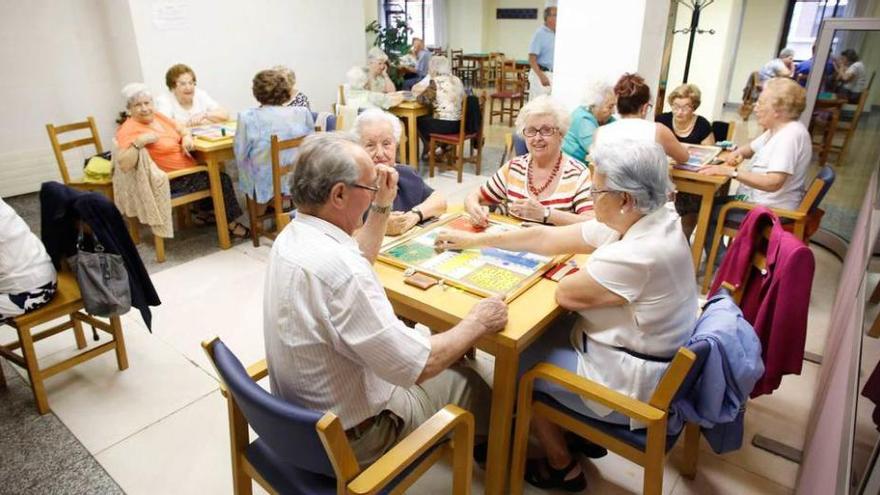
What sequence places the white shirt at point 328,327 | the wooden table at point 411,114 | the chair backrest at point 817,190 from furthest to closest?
the wooden table at point 411,114
the chair backrest at point 817,190
the white shirt at point 328,327

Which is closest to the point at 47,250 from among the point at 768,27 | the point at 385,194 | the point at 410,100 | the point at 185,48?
the point at 385,194

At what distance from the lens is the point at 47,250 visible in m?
2.32

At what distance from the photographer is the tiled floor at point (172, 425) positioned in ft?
6.23

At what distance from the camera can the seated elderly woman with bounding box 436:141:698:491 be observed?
1442 millimetres

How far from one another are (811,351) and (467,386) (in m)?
2.04

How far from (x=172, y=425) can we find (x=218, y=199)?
2011 mm

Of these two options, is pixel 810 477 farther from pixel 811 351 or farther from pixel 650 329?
pixel 811 351

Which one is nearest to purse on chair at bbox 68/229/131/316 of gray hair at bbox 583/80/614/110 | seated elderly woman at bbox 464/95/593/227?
seated elderly woman at bbox 464/95/593/227

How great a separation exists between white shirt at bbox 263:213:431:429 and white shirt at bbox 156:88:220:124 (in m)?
3.54

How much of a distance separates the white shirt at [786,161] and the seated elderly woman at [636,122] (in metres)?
0.42

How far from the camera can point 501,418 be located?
1.61 metres

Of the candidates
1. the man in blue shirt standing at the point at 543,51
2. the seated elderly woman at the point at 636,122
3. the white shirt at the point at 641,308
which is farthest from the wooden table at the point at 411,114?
the white shirt at the point at 641,308

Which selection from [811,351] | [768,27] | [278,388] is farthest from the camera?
[768,27]

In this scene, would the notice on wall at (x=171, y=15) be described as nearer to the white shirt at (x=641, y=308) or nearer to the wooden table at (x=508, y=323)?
the wooden table at (x=508, y=323)
